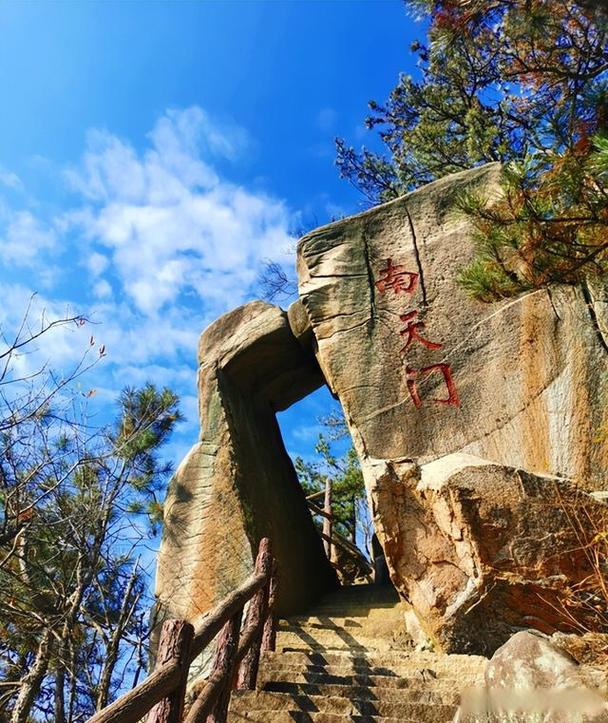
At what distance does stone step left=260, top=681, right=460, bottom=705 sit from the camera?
3.34 m

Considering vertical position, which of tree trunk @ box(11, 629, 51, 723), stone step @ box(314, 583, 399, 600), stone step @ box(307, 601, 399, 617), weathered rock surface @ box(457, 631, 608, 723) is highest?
stone step @ box(314, 583, 399, 600)

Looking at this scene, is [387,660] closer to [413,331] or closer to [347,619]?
[347,619]

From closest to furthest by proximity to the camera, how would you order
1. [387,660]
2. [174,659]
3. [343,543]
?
[174,659] < [387,660] < [343,543]

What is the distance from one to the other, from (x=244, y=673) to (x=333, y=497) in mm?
7828

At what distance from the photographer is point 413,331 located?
566 cm

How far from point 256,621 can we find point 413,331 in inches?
116

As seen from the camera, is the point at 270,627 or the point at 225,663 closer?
the point at 225,663

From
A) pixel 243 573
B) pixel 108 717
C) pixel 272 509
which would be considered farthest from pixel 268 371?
pixel 108 717

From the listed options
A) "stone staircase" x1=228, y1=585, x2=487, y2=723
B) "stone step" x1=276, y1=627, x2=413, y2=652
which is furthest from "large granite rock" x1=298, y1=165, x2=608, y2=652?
"stone step" x1=276, y1=627, x2=413, y2=652

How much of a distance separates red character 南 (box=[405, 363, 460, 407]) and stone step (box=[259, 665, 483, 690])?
85.6 inches

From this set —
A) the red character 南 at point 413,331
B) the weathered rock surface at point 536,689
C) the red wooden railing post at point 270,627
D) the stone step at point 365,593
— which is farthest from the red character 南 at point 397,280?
the weathered rock surface at point 536,689

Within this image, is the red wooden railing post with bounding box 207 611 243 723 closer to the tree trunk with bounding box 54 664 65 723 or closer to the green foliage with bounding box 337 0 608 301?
the green foliage with bounding box 337 0 608 301

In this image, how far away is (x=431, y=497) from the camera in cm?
447

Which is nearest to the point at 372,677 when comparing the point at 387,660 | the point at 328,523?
the point at 387,660
